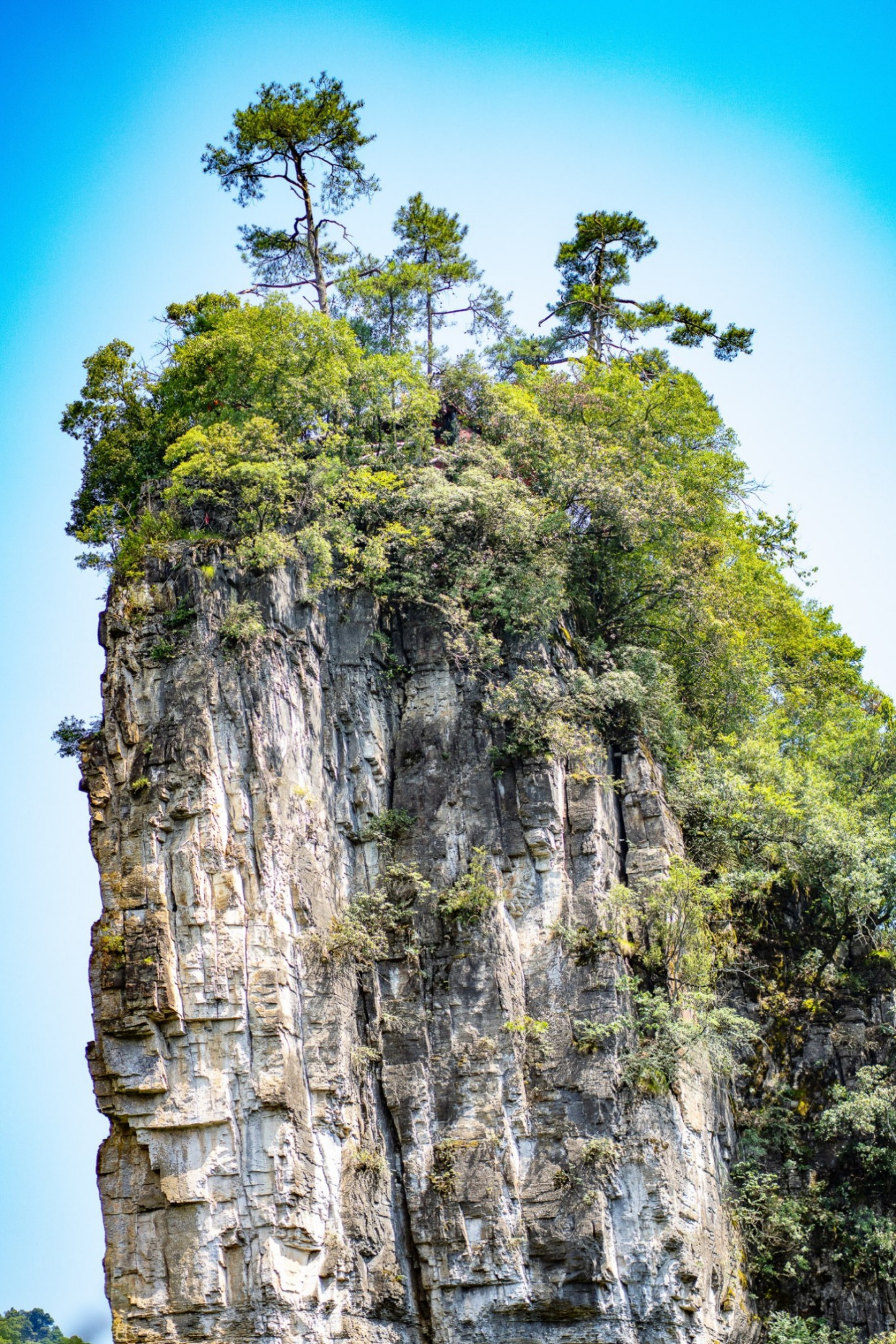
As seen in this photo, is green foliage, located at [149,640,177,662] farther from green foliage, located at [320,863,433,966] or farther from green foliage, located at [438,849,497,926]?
green foliage, located at [438,849,497,926]

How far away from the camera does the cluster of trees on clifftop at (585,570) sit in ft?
69.6

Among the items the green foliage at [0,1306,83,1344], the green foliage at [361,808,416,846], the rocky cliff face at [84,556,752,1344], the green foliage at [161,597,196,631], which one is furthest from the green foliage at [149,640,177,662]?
the green foliage at [0,1306,83,1344]

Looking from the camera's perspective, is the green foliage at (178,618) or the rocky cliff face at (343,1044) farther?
the green foliage at (178,618)

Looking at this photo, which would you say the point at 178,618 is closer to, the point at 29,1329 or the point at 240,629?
the point at 240,629

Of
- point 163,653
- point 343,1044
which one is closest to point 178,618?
point 163,653

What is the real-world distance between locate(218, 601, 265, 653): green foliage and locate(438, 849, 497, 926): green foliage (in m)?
4.51

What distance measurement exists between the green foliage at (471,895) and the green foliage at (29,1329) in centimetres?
2800

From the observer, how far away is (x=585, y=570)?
24.7m

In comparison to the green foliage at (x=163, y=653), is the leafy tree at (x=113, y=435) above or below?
above

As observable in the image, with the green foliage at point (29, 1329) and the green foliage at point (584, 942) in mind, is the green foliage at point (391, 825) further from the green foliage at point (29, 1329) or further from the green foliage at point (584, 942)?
the green foliage at point (29, 1329)

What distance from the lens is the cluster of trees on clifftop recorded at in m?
21.2

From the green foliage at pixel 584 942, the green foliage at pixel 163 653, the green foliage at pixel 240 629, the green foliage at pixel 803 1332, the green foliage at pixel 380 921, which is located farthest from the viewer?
the green foliage at pixel 584 942

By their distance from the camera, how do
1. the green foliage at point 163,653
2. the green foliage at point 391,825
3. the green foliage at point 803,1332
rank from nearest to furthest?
the green foliage at point 163,653 → the green foliage at point 803,1332 → the green foliage at point 391,825

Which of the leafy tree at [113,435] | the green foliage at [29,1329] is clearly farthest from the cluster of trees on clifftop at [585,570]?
the green foliage at [29,1329]
